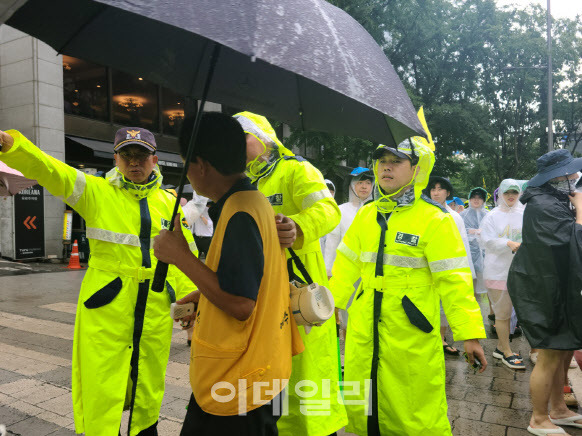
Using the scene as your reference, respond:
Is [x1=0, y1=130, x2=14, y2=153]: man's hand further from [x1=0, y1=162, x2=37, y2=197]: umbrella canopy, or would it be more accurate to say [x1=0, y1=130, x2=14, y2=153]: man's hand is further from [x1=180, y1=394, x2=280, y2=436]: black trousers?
[x1=180, y1=394, x2=280, y2=436]: black trousers

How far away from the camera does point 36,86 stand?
43.6 ft

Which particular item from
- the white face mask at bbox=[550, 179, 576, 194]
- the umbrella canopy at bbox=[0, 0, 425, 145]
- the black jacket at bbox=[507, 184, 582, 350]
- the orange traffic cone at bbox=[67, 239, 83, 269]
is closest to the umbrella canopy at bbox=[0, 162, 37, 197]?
the umbrella canopy at bbox=[0, 0, 425, 145]

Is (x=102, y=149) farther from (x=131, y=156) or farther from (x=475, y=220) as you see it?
(x=131, y=156)

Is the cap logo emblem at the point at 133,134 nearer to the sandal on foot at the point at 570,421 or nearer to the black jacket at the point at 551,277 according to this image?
the black jacket at the point at 551,277

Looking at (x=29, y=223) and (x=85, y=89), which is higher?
(x=85, y=89)

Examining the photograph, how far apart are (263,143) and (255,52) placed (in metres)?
1.54

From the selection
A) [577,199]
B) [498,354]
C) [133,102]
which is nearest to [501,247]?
[498,354]

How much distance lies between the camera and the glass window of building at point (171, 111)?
18.5 meters

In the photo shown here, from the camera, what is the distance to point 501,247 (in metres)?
5.85

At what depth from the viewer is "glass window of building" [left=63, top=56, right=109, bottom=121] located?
15.1m

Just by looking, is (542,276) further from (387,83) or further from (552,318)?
(387,83)

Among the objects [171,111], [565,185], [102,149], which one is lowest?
[565,185]

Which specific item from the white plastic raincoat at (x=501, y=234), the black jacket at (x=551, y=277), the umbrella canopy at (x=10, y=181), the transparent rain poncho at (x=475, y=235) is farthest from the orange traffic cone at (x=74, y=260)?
the black jacket at (x=551, y=277)

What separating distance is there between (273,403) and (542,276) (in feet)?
7.72
